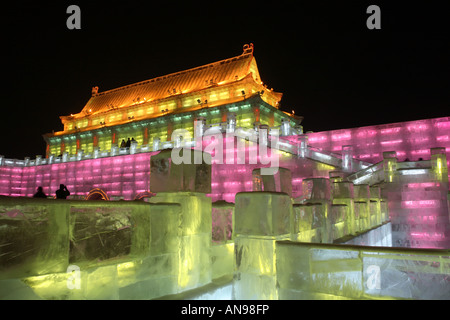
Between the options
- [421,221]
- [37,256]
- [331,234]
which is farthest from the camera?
[421,221]

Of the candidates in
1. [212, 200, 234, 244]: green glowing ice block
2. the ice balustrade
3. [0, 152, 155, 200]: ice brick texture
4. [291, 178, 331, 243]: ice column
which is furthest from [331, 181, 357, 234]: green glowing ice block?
[0, 152, 155, 200]: ice brick texture

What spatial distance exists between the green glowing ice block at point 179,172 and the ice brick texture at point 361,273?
5.24ft

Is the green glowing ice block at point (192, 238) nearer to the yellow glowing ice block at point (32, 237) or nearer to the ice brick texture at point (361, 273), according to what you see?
the ice brick texture at point (361, 273)

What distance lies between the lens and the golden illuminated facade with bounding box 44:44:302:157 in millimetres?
31486

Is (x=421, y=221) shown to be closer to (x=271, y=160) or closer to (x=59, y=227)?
(x=271, y=160)

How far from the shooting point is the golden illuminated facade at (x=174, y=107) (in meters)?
31.5

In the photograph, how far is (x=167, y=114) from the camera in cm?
3528

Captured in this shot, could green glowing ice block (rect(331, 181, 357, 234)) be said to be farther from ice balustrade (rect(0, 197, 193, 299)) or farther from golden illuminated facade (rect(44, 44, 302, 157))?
golden illuminated facade (rect(44, 44, 302, 157))

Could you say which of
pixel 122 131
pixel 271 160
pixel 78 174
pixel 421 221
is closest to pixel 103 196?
pixel 78 174

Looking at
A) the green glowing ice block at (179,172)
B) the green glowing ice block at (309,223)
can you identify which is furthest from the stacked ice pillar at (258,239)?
the green glowing ice block at (309,223)

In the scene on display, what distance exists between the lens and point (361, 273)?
9.60 feet

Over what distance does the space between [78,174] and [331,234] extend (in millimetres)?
30474

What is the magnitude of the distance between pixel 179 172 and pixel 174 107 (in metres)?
34.8

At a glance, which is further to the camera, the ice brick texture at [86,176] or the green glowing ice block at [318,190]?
the ice brick texture at [86,176]
